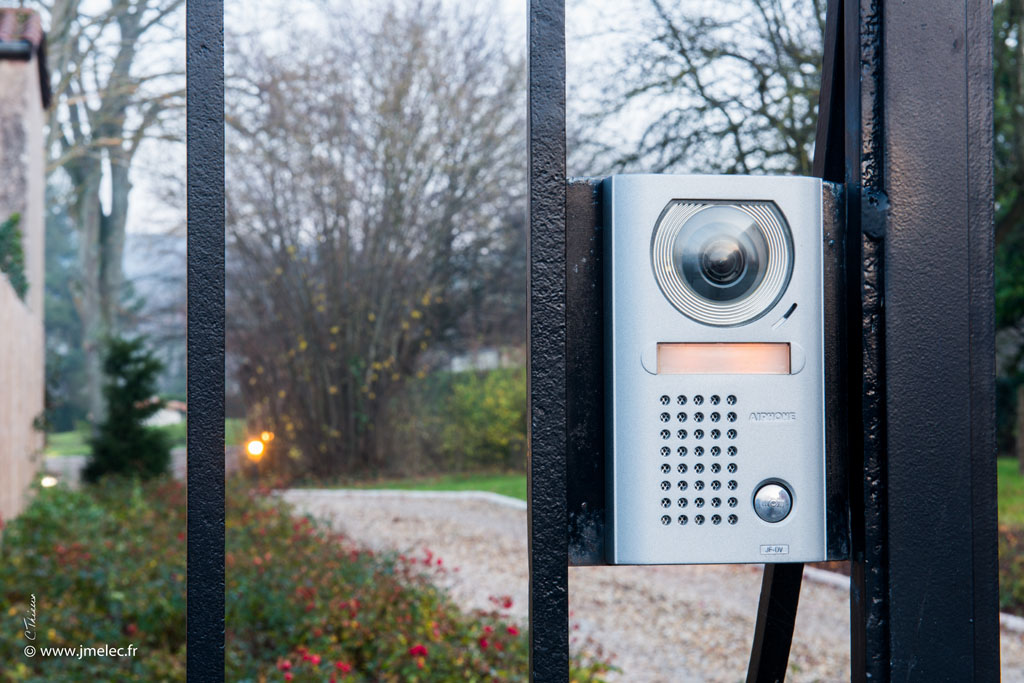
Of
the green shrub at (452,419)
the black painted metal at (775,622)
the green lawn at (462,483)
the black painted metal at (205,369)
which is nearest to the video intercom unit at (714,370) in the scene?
the black painted metal at (775,622)

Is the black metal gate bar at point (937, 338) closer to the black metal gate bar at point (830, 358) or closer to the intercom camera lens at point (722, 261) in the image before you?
the black metal gate bar at point (830, 358)

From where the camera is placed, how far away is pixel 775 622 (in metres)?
1.28

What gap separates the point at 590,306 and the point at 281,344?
9804mm

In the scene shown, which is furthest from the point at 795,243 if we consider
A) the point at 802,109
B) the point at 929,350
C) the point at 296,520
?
the point at 296,520

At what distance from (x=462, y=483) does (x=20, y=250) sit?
17.0 feet

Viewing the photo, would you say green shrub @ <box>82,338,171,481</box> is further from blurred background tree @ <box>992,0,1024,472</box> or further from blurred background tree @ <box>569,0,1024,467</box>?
blurred background tree @ <box>992,0,1024,472</box>

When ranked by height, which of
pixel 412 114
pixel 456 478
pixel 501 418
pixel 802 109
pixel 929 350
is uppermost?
pixel 412 114

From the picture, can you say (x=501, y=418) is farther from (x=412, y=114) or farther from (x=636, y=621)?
(x=636, y=621)

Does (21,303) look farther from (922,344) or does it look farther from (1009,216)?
(922,344)

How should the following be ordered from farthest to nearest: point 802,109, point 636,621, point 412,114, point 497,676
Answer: point 412,114
point 802,109
point 636,621
point 497,676

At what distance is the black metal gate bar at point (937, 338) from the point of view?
3.39ft

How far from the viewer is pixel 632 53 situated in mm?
5355

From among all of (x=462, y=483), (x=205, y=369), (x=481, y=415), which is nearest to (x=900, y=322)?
(x=205, y=369)

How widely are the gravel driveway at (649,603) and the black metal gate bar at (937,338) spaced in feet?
10.7
